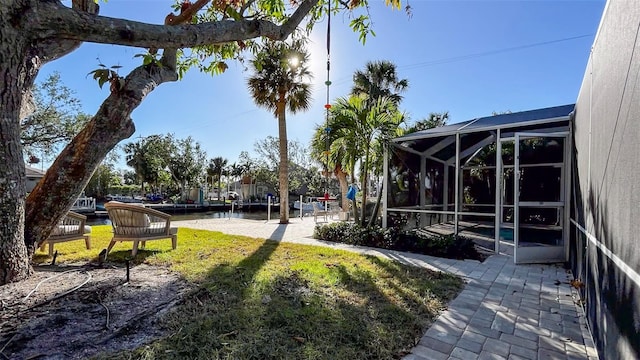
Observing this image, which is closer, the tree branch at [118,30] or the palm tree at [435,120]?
the tree branch at [118,30]

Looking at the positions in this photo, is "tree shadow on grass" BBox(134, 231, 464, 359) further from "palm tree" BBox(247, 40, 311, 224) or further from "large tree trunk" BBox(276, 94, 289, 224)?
"palm tree" BBox(247, 40, 311, 224)

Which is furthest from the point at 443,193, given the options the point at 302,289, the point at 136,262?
the point at 136,262

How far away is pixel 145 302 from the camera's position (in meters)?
3.20

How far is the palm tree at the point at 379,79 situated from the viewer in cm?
1605

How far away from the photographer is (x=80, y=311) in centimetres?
290

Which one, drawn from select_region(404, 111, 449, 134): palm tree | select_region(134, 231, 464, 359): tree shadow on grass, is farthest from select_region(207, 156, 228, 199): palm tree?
select_region(134, 231, 464, 359): tree shadow on grass

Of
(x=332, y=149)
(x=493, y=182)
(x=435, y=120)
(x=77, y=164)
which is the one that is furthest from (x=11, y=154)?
(x=435, y=120)

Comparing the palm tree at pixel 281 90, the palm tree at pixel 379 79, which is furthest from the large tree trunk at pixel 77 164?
the palm tree at pixel 379 79

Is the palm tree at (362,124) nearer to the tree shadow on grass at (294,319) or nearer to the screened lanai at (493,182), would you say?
the screened lanai at (493,182)

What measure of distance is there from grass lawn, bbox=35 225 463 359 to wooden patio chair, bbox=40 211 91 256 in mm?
271

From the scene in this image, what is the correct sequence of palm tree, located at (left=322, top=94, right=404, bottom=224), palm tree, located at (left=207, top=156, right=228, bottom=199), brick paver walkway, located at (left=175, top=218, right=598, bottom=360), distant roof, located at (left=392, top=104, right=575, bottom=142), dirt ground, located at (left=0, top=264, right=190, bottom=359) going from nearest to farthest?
dirt ground, located at (left=0, top=264, right=190, bottom=359) < brick paver walkway, located at (left=175, top=218, right=598, bottom=360) < distant roof, located at (left=392, top=104, right=575, bottom=142) < palm tree, located at (left=322, top=94, right=404, bottom=224) < palm tree, located at (left=207, top=156, right=228, bottom=199)

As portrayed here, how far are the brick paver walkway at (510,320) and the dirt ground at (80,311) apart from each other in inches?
94.3

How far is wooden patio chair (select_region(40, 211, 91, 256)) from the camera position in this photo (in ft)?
17.1

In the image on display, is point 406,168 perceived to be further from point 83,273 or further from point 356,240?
point 83,273
